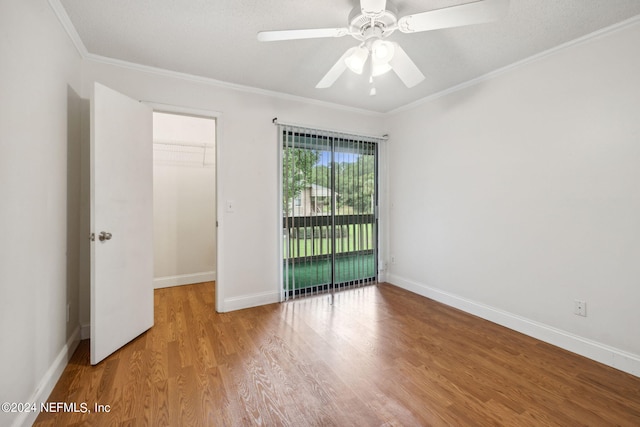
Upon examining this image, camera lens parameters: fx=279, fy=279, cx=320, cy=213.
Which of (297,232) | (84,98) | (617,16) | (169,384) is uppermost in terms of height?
(617,16)

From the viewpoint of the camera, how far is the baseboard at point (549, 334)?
1.94 metres

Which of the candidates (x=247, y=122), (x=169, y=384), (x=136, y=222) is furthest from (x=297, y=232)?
(x=169, y=384)

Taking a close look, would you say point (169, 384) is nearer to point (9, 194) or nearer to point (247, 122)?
point (9, 194)

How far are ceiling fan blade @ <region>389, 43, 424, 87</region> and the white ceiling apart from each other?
296mm

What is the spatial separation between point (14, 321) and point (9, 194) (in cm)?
60

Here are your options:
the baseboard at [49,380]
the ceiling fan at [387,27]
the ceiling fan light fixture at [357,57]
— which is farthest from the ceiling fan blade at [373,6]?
the baseboard at [49,380]

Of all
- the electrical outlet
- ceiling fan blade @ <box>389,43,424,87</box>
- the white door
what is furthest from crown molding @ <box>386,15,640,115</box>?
the white door

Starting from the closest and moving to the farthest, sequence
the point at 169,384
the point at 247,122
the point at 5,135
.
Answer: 1. the point at 5,135
2. the point at 169,384
3. the point at 247,122

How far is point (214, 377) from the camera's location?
184cm

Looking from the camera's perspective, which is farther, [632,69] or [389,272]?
[389,272]

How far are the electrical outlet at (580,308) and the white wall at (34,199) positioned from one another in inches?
139

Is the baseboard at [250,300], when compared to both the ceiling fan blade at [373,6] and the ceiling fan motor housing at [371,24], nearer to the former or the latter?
the ceiling fan motor housing at [371,24]

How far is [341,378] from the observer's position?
184 cm

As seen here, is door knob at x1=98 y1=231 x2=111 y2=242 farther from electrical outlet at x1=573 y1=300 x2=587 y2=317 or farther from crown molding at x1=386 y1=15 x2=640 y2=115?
electrical outlet at x1=573 y1=300 x2=587 y2=317
